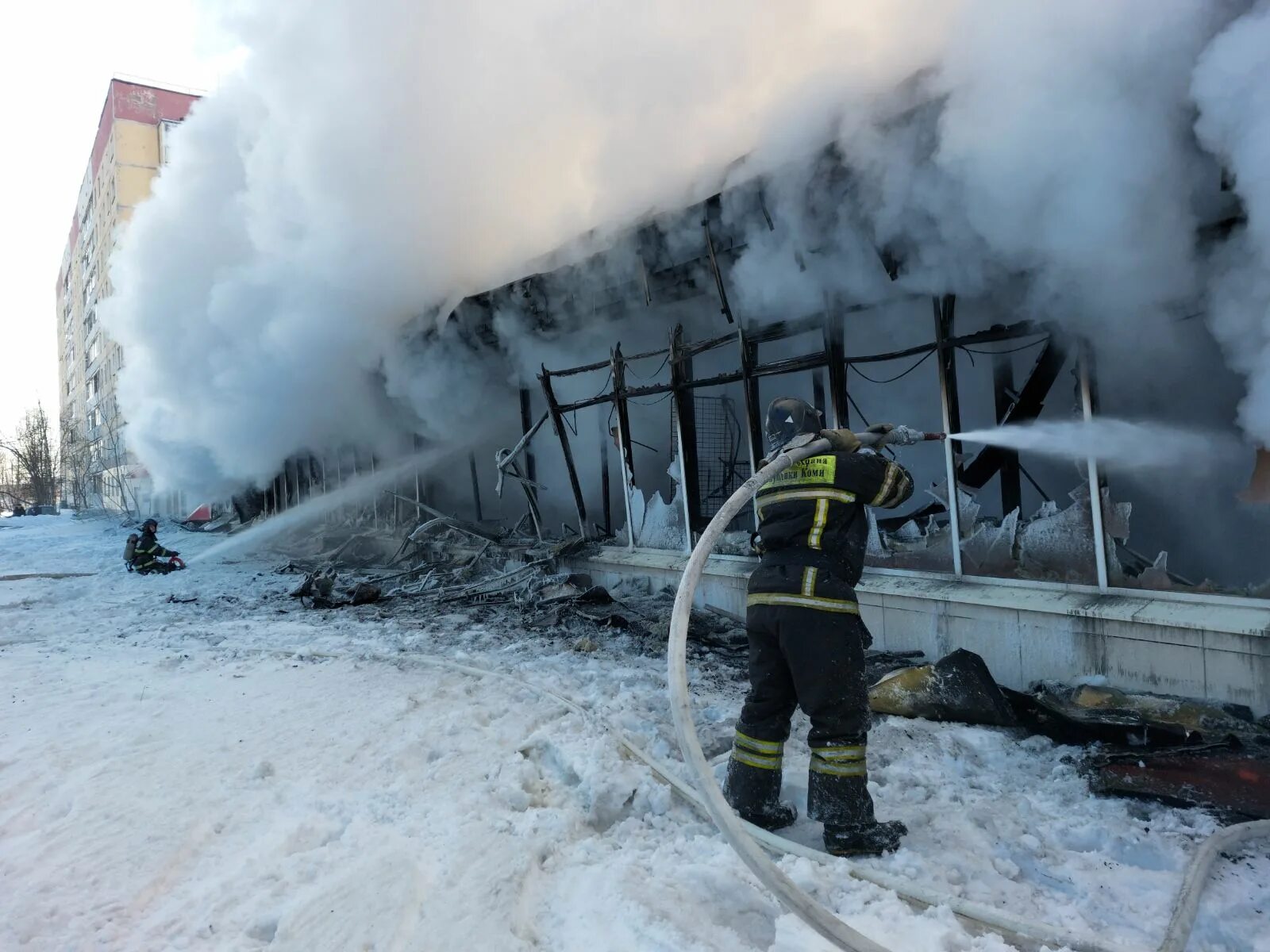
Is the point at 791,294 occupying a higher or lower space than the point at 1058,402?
higher

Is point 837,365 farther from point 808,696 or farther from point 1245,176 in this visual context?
point 808,696

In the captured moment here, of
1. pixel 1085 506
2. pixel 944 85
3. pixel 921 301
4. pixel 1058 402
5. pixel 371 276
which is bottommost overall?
pixel 1085 506

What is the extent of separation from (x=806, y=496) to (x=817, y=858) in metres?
1.25

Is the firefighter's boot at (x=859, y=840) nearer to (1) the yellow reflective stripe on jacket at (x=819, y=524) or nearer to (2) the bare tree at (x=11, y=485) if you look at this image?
(1) the yellow reflective stripe on jacket at (x=819, y=524)

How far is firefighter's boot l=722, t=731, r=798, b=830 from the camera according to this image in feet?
8.91

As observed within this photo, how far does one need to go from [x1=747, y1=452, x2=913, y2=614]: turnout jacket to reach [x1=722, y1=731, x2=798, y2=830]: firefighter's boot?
1.80 feet

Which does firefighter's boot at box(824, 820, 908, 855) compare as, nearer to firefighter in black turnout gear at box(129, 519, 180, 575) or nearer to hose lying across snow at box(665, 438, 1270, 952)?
hose lying across snow at box(665, 438, 1270, 952)

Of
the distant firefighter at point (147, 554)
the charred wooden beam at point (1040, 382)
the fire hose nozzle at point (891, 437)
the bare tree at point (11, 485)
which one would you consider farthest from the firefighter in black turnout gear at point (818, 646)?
the bare tree at point (11, 485)

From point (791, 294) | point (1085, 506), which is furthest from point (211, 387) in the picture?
point (1085, 506)

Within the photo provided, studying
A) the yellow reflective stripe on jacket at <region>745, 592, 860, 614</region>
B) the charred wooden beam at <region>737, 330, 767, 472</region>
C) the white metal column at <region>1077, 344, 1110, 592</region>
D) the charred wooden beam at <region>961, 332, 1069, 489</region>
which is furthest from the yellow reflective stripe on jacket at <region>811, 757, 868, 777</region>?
the charred wooden beam at <region>737, 330, 767, 472</region>

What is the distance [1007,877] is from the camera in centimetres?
236

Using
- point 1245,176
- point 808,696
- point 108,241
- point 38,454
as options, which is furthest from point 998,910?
point 38,454

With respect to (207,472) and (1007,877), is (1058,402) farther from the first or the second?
(207,472)

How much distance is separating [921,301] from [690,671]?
3083 millimetres
